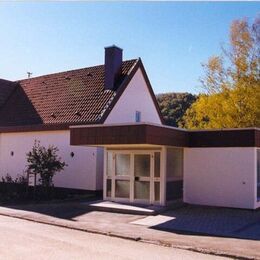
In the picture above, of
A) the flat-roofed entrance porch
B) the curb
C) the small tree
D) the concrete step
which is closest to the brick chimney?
the small tree

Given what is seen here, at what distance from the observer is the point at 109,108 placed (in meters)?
21.5

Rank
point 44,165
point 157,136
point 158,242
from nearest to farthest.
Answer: point 158,242
point 157,136
point 44,165

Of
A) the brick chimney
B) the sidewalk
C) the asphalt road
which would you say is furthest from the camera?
the brick chimney

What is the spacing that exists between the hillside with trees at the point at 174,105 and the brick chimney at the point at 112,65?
2495 cm

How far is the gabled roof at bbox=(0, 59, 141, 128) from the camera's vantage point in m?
22.1

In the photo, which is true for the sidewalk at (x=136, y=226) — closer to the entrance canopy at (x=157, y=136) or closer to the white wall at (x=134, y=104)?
the entrance canopy at (x=157, y=136)

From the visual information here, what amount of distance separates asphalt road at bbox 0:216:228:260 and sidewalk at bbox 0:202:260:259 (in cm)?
46

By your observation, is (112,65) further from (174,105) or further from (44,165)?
(174,105)

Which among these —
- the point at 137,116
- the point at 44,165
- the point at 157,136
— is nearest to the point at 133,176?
the point at 157,136

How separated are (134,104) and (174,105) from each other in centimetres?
2883

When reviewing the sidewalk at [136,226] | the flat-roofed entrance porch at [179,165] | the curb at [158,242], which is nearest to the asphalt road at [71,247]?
the curb at [158,242]

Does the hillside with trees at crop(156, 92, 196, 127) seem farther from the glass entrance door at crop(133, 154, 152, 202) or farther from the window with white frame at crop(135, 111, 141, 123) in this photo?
the glass entrance door at crop(133, 154, 152, 202)

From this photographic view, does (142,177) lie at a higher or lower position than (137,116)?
lower

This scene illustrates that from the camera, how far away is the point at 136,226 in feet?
→ 42.5
